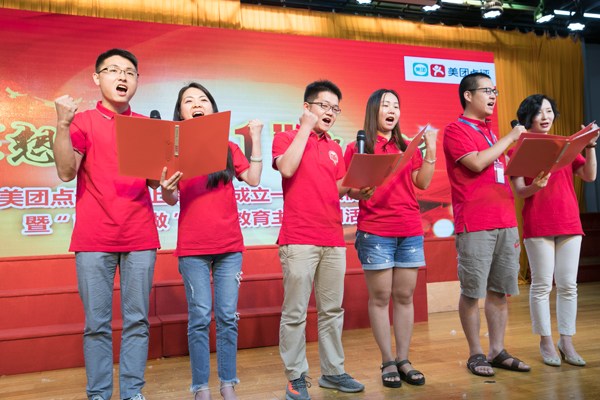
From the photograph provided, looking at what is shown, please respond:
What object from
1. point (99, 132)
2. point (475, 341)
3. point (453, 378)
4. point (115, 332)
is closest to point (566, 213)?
point (475, 341)

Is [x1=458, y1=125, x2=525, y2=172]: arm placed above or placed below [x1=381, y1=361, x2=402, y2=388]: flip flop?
above

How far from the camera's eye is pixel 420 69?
5.38 meters

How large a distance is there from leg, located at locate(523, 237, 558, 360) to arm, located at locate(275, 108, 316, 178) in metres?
1.25

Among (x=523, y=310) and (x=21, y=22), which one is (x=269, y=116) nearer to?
(x=21, y=22)

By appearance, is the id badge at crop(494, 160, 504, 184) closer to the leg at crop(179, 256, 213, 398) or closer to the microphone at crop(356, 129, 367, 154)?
the microphone at crop(356, 129, 367, 154)

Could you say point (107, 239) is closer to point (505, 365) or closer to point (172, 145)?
point (172, 145)

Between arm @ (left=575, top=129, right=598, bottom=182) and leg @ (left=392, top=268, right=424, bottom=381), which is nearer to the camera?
leg @ (left=392, top=268, right=424, bottom=381)

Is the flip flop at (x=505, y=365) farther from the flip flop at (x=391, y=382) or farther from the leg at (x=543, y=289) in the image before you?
the flip flop at (x=391, y=382)

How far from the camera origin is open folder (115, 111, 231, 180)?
167 cm

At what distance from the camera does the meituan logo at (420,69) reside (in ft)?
17.6

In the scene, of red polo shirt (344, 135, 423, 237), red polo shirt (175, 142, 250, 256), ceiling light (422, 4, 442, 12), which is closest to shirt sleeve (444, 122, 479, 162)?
red polo shirt (344, 135, 423, 237)

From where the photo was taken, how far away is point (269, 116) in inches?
192

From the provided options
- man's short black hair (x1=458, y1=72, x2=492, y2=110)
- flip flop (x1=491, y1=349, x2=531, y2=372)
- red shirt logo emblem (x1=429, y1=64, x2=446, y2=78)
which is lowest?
flip flop (x1=491, y1=349, x2=531, y2=372)

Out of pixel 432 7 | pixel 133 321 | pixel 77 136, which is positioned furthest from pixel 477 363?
pixel 432 7
